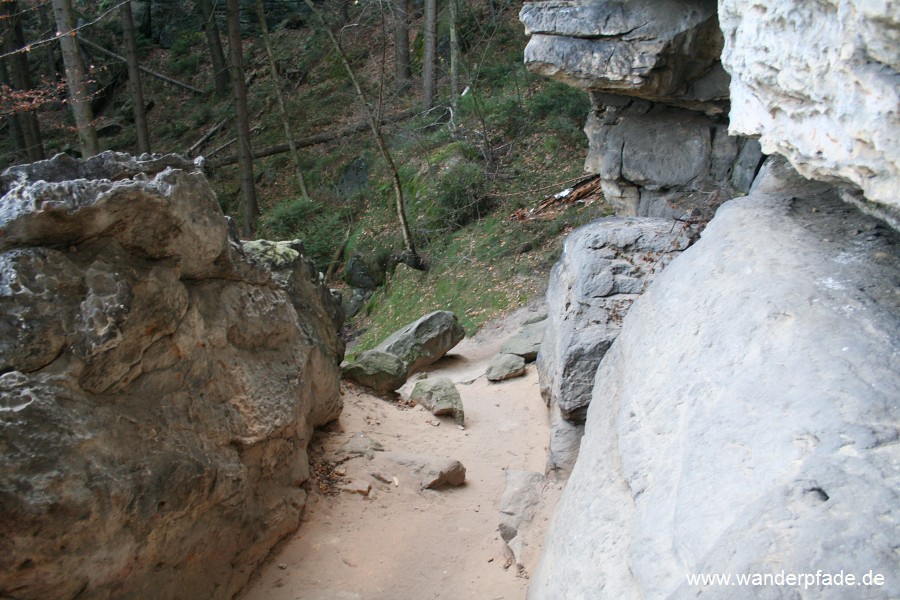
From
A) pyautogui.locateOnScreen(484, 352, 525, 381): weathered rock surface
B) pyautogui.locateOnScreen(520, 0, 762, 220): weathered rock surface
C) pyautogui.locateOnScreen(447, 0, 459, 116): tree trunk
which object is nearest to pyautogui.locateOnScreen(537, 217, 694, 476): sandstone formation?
pyautogui.locateOnScreen(520, 0, 762, 220): weathered rock surface

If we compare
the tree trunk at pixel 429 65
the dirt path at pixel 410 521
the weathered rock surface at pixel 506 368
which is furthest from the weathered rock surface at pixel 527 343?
the tree trunk at pixel 429 65

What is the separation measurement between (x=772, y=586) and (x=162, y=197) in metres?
3.85

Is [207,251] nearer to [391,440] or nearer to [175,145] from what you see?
[391,440]

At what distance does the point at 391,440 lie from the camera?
7480 mm

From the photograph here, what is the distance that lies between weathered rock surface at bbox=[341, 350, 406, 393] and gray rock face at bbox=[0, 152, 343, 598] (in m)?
2.88

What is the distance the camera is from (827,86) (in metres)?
2.84

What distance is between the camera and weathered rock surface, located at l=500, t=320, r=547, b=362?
10.8 meters

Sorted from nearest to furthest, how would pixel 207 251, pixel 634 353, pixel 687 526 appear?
pixel 687 526 → pixel 634 353 → pixel 207 251

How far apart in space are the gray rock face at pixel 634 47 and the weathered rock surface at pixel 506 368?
3.97 meters

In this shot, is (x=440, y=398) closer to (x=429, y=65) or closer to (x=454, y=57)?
(x=454, y=57)

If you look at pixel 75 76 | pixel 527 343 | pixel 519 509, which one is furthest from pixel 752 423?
pixel 75 76

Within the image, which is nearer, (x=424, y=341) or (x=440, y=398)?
(x=440, y=398)

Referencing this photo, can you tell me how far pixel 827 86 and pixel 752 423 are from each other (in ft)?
4.49

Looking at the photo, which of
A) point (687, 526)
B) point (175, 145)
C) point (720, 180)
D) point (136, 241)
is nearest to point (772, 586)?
point (687, 526)
